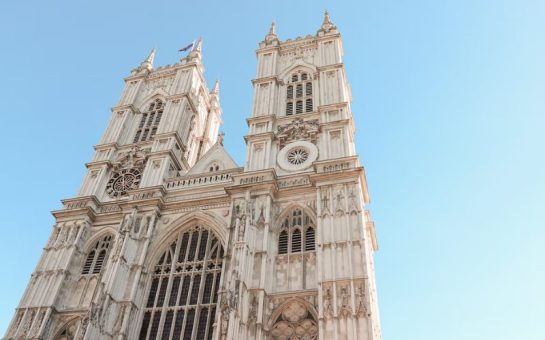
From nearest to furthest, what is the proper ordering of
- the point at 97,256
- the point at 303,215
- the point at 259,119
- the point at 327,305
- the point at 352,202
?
the point at 327,305 < the point at 352,202 < the point at 303,215 < the point at 97,256 < the point at 259,119

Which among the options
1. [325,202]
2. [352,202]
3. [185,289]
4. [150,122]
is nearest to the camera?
[352,202]

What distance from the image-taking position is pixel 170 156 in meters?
31.7

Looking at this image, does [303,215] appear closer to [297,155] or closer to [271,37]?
[297,155]

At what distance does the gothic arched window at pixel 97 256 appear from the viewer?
90.4 feet

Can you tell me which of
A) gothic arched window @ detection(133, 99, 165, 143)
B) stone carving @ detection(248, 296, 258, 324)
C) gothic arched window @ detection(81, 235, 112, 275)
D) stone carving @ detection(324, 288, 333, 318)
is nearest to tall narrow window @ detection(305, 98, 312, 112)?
A: gothic arched window @ detection(133, 99, 165, 143)

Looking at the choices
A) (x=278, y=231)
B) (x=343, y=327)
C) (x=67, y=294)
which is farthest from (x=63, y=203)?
(x=343, y=327)

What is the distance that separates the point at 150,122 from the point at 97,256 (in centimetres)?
1129

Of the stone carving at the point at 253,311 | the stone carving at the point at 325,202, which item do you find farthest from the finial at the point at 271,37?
the stone carving at the point at 253,311

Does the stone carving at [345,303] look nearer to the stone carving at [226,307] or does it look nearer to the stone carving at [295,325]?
the stone carving at [295,325]

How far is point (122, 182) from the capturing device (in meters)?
31.8

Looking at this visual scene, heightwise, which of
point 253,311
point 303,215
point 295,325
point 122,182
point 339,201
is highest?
point 122,182

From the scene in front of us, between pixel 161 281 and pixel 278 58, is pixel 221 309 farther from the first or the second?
pixel 278 58

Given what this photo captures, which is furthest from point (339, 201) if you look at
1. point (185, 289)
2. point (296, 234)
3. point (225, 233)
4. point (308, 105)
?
point (308, 105)

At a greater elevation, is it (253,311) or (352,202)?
(352,202)
